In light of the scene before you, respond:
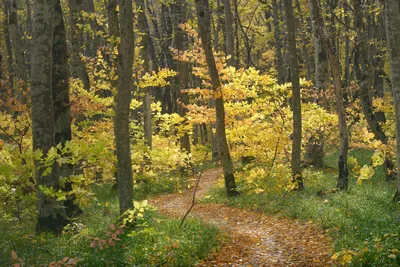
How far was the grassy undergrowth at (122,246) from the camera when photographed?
20.6 feet

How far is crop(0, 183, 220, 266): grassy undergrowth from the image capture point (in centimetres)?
629

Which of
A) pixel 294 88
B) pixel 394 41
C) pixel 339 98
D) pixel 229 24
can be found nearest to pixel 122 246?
pixel 394 41

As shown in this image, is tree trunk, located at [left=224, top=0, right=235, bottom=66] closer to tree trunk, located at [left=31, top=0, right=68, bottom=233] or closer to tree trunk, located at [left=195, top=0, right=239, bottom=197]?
tree trunk, located at [left=195, top=0, right=239, bottom=197]

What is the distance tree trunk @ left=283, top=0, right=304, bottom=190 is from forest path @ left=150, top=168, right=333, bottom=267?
84.6 inches

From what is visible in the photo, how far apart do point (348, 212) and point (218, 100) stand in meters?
5.33

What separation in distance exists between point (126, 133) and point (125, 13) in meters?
2.34

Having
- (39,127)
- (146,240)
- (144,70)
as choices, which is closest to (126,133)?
(39,127)

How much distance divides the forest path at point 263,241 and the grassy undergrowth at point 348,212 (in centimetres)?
30

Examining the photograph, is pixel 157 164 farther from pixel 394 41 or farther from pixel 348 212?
pixel 394 41

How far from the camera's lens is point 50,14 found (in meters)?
7.17

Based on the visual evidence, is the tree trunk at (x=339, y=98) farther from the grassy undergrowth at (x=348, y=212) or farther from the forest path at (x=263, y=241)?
the forest path at (x=263, y=241)

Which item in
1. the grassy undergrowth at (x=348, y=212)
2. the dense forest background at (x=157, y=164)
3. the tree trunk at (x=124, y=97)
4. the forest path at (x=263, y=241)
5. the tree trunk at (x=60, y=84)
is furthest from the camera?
the tree trunk at (x=60, y=84)

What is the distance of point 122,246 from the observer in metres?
7.18

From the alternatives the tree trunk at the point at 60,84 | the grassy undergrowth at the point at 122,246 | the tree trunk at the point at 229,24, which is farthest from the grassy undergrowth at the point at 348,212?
the tree trunk at the point at 229,24
